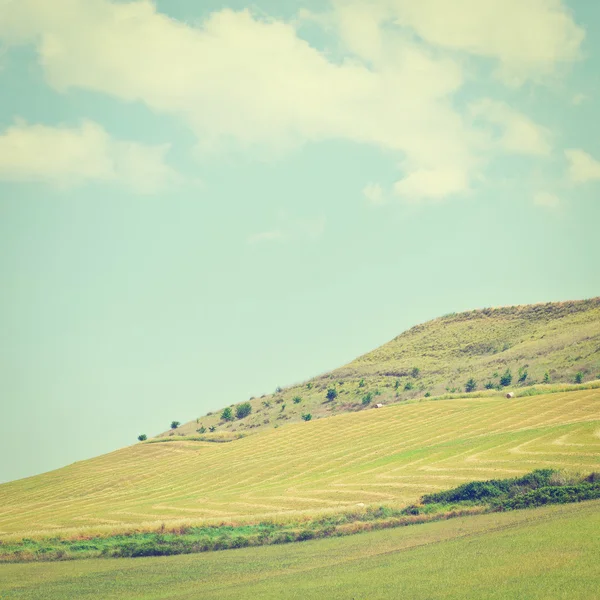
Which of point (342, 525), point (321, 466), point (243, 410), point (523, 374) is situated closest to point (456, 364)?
point (523, 374)

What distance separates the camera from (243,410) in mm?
155250

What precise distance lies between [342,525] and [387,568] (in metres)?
12.8

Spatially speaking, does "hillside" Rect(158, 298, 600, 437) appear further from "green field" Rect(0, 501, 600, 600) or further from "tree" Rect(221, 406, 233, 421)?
"green field" Rect(0, 501, 600, 600)

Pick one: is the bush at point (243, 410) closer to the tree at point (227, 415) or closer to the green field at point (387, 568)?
the tree at point (227, 415)

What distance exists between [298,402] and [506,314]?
72.1 meters

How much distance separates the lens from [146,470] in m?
90.2

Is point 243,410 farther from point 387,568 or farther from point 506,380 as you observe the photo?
point 387,568

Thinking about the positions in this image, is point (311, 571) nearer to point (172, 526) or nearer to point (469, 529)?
point (469, 529)

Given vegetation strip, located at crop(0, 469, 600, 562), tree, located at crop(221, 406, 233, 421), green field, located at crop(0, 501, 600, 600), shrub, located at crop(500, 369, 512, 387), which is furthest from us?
tree, located at crop(221, 406, 233, 421)

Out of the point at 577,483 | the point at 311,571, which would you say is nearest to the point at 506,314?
the point at 577,483

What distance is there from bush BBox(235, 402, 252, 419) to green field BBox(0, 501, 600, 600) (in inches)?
4501

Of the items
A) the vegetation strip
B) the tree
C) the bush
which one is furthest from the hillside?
the vegetation strip

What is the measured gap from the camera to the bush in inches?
6036

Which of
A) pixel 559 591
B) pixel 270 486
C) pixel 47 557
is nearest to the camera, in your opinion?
pixel 559 591
